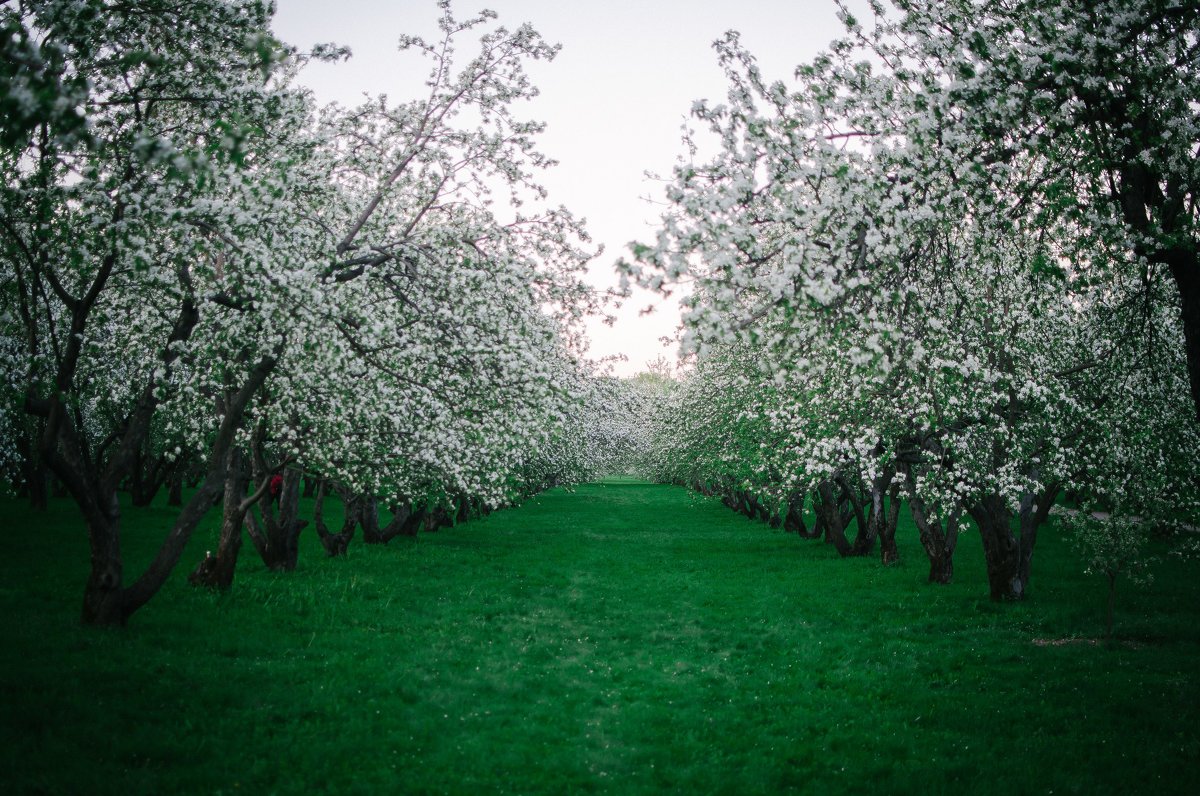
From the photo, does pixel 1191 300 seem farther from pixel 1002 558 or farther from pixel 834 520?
pixel 834 520

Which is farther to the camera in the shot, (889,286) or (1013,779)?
(889,286)

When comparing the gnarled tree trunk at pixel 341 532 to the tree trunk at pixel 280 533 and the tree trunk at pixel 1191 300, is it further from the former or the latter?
the tree trunk at pixel 1191 300

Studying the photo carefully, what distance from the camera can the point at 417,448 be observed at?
2044 cm

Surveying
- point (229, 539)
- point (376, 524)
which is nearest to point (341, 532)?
point (376, 524)

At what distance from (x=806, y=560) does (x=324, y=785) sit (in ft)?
82.3

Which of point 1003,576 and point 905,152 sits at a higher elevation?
point 905,152

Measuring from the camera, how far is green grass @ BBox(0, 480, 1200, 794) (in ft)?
31.1

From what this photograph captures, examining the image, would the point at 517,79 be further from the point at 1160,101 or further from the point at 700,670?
the point at 700,670

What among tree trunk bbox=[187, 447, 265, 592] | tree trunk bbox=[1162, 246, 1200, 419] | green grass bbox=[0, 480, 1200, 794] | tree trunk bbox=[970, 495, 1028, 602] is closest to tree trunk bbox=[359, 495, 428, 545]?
green grass bbox=[0, 480, 1200, 794]

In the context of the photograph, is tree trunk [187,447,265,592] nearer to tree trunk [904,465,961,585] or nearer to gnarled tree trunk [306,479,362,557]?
gnarled tree trunk [306,479,362,557]

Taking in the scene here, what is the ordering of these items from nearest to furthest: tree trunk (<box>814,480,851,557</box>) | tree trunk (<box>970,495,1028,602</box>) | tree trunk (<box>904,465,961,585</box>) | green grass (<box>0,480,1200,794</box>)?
green grass (<box>0,480,1200,794</box>) → tree trunk (<box>970,495,1028,602</box>) → tree trunk (<box>904,465,961,585</box>) → tree trunk (<box>814,480,851,557</box>)

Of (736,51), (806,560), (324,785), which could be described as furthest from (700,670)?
(806,560)

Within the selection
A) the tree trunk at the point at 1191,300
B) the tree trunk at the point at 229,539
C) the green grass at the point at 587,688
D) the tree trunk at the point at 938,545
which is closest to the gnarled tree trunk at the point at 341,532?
the green grass at the point at 587,688

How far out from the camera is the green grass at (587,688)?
9.48m
